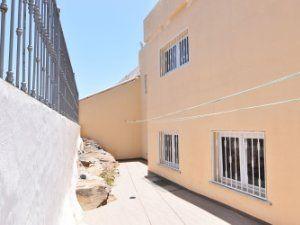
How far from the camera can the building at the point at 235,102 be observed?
5398 mm

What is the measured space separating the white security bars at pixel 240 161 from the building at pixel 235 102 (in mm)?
24

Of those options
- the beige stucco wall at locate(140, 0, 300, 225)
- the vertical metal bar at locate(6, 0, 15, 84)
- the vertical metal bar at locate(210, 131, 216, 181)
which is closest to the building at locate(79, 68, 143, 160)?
the beige stucco wall at locate(140, 0, 300, 225)

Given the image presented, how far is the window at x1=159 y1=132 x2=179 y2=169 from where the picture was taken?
10781mm

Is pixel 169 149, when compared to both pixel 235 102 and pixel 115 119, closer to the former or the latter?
pixel 235 102

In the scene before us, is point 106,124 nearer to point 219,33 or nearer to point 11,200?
point 219,33

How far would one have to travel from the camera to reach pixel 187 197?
27.8 feet

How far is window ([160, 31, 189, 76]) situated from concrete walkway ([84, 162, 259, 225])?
183 inches

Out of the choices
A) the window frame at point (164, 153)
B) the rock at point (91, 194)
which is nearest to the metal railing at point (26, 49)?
the rock at point (91, 194)

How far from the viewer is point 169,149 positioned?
454 inches

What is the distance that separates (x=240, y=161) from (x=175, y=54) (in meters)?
5.40

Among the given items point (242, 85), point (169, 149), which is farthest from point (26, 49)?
point (169, 149)

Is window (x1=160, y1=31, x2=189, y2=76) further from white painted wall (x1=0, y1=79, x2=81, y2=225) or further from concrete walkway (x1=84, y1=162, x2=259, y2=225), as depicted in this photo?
white painted wall (x1=0, y1=79, x2=81, y2=225)

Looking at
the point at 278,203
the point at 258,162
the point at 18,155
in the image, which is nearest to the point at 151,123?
the point at 258,162

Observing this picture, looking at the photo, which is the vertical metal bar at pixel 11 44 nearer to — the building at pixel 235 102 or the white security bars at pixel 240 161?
the building at pixel 235 102
